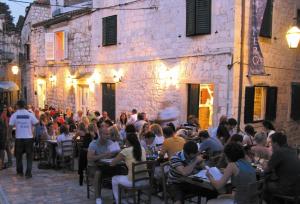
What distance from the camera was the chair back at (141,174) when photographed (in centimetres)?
564

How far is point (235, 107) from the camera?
1023 centimetres

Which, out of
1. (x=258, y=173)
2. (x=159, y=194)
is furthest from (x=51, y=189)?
(x=258, y=173)

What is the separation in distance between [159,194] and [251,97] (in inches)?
197

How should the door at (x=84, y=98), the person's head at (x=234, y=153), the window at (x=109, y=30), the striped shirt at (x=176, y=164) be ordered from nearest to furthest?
the person's head at (x=234, y=153), the striped shirt at (x=176, y=164), the window at (x=109, y=30), the door at (x=84, y=98)

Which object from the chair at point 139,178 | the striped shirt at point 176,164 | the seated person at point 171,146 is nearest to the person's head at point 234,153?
the striped shirt at point 176,164

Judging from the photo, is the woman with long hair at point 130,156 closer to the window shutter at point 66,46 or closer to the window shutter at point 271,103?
the window shutter at point 271,103

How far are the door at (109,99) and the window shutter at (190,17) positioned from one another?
197 inches

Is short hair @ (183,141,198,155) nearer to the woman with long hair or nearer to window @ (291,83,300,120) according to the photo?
the woman with long hair

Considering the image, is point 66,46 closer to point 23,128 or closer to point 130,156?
point 23,128

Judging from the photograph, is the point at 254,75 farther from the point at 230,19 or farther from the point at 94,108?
the point at 94,108

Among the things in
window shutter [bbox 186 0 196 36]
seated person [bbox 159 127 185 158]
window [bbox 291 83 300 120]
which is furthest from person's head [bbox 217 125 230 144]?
window [bbox 291 83 300 120]

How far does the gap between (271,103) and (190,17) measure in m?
3.82

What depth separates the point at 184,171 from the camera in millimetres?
5066

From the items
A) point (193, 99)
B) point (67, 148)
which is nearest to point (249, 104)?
point (193, 99)
